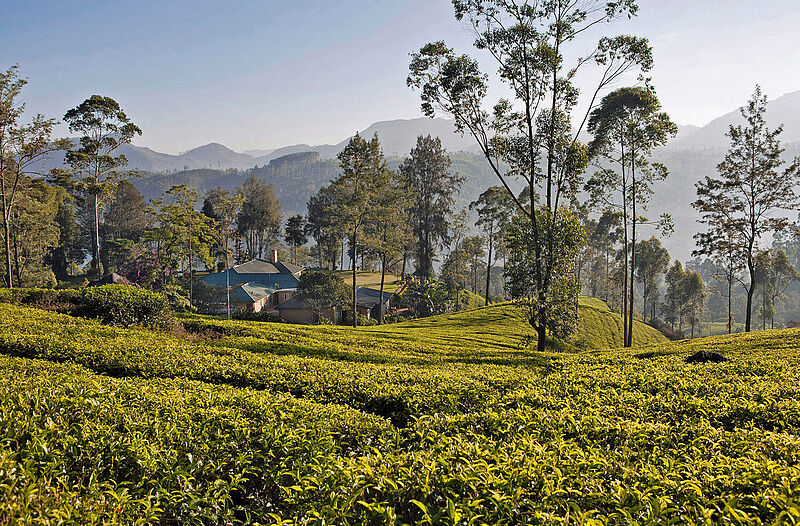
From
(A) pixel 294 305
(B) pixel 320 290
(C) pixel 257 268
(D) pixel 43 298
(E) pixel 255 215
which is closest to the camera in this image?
(D) pixel 43 298

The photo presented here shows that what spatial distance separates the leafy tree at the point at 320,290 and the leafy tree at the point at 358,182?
8270 millimetres

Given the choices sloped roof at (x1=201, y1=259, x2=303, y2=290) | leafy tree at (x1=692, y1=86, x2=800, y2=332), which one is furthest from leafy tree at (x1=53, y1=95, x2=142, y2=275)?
leafy tree at (x1=692, y1=86, x2=800, y2=332)

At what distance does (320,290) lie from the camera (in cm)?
3694

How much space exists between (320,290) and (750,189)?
3140 centimetres

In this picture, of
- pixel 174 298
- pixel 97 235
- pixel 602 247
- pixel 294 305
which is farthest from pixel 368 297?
pixel 602 247

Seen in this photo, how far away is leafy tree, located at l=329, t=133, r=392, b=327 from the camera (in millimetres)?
28797

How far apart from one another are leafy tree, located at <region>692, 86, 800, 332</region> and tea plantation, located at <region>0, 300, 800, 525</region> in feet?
86.5

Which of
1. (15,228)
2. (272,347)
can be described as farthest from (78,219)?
(272,347)

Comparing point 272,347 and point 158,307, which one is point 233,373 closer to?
point 272,347

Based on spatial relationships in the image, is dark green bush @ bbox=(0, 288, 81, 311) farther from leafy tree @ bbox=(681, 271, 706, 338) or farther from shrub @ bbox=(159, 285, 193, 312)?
leafy tree @ bbox=(681, 271, 706, 338)

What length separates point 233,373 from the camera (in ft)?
26.2

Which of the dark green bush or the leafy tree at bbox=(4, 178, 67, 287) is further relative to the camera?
the leafy tree at bbox=(4, 178, 67, 287)

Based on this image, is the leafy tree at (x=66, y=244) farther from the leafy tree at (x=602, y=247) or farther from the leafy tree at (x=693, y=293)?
the leafy tree at (x=693, y=293)

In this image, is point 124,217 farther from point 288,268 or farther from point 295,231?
point 288,268
